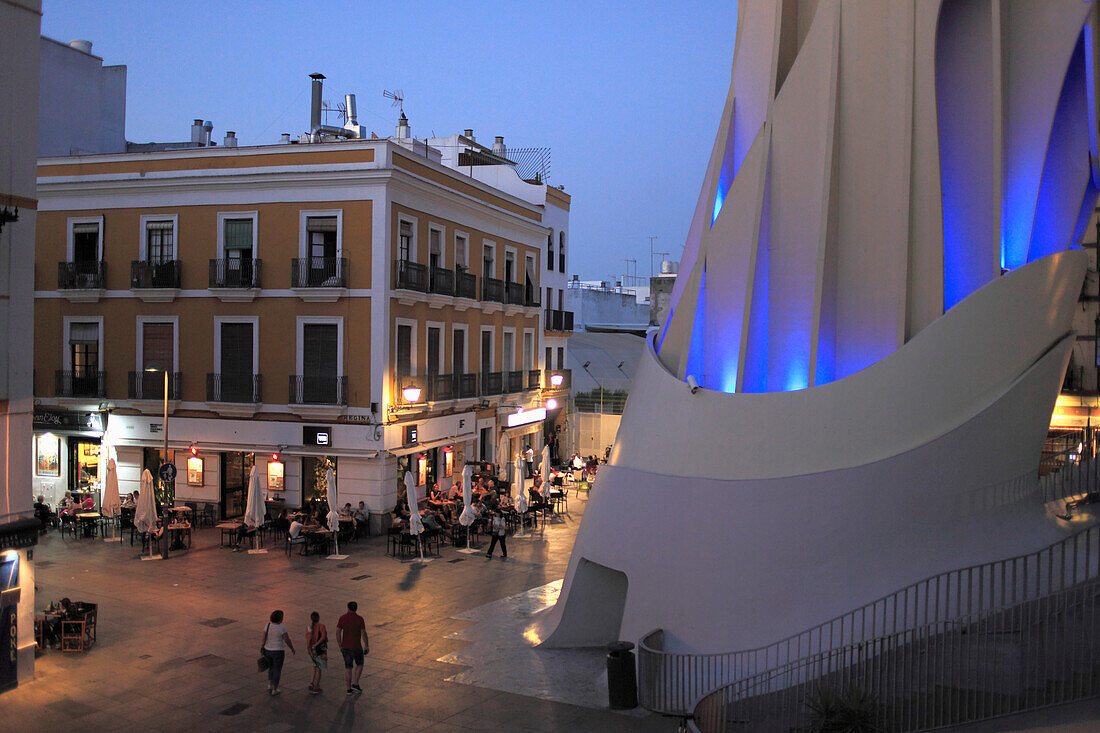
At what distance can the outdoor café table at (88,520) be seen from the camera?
2708cm

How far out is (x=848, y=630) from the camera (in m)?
13.4

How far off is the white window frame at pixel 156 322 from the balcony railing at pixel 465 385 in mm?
9230

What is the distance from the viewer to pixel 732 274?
1627 cm

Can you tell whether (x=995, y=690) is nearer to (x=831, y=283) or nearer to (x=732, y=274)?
(x=831, y=283)

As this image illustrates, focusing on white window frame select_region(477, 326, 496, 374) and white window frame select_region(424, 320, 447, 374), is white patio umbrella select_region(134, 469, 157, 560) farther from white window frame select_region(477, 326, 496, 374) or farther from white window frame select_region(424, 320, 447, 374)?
white window frame select_region(477, 326, 496, 374)

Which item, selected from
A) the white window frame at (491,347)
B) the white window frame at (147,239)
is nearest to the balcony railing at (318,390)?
the white window frame at (147,239)

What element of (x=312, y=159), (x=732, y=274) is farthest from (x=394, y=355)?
(x=732, y=274)

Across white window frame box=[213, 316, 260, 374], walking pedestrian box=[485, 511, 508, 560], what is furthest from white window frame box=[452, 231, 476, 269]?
walking pedestrian box=[485, 511, 508, 560]

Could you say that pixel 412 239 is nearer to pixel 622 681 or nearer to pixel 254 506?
pixel 254 506

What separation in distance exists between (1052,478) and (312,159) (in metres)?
21.9

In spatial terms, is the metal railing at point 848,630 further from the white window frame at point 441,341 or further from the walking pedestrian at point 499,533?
the white window frame at point 441,341

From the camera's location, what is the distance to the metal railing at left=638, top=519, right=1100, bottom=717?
41.4 feet

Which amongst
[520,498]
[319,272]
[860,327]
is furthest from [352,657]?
[319,272]

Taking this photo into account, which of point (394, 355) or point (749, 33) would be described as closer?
point (749, 33)
